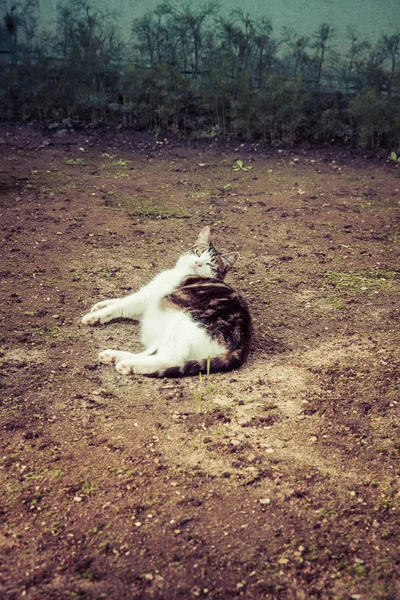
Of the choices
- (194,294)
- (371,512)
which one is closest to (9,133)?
(194,294)

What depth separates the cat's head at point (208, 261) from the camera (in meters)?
4.04

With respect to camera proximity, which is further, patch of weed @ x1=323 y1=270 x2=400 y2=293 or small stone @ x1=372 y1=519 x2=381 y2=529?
patch of weed @ x1=323 y1=270 x2=400 y2=293

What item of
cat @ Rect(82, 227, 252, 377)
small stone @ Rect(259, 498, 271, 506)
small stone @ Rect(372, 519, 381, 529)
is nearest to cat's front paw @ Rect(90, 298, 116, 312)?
cat @ Rect(82, 227, 252, 377)

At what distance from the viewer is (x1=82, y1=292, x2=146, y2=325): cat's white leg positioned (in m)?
3.83

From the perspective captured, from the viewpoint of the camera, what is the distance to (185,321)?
11.3ft

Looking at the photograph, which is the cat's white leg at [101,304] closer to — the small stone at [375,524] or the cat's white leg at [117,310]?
the cat's white leg at [117,310]

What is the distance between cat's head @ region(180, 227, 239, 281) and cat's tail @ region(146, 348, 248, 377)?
34.3 inches

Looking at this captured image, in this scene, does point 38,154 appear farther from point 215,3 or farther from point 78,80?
point 215,3

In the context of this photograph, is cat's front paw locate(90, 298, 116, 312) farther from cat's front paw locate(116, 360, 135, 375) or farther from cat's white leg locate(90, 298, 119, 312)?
cat's front paw locate(116, 360, 135, 375)

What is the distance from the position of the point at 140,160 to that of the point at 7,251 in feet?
10.1

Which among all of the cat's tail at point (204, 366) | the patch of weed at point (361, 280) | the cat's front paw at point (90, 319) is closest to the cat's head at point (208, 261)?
the cat's front paw at point (90, 319)

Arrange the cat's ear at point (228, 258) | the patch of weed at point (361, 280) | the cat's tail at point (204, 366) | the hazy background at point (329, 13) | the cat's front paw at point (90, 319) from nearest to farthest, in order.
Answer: the cat's tail at point (204, 366) → the cat's front paw at point (90, 319) → the cat's ear at point (228, 258) → the patch of weed at point (361, 280) → the hazy background at point (329, 13)

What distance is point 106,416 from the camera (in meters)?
2.90

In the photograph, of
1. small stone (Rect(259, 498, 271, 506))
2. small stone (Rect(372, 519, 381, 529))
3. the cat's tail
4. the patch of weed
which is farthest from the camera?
the patch of weed
